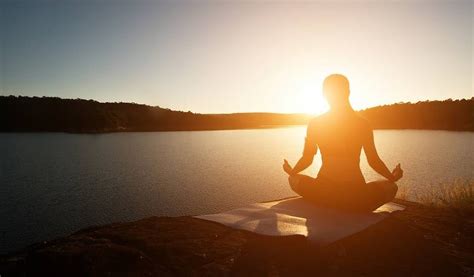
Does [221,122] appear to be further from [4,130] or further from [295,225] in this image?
[295,225]

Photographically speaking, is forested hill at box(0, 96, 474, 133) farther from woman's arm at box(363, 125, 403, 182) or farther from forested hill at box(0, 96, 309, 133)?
woman's arm at box(363, 125, 403, 182)

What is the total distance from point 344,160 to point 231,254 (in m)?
2.52

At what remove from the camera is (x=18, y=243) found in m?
12.2

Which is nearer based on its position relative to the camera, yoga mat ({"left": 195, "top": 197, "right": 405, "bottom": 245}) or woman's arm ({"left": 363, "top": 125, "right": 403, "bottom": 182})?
yoga mat ({"left": 195, "top": 197, "right": 405, "bottom": 245})

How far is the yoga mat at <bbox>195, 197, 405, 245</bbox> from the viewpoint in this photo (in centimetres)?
486

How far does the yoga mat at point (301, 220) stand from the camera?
15.9 feet

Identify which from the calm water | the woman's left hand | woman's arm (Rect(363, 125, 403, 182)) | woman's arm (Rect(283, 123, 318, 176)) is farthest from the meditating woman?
the calm water

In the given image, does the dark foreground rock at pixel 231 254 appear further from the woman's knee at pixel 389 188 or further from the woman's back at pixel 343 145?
the woman's back at pixel 343 145

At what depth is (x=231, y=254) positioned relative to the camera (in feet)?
14.5

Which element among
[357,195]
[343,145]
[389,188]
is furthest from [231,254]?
[389,188]

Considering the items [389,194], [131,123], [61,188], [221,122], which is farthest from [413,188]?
[221,122]

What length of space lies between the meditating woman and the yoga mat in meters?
0.23

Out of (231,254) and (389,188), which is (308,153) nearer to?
(389,188)

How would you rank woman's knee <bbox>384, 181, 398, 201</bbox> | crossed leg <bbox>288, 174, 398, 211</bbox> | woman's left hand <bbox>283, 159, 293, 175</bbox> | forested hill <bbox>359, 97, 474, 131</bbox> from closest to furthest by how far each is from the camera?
crossed leg <bbox>288, 174, 398, 211</bbox>, woman's knee <bbox>384, 181, 398, 201</bbox>, woman's left hand <bbox>283, 159, 293, 175</bbox>, forested hill <bbox>359, 97, 474, 131</bbox>
